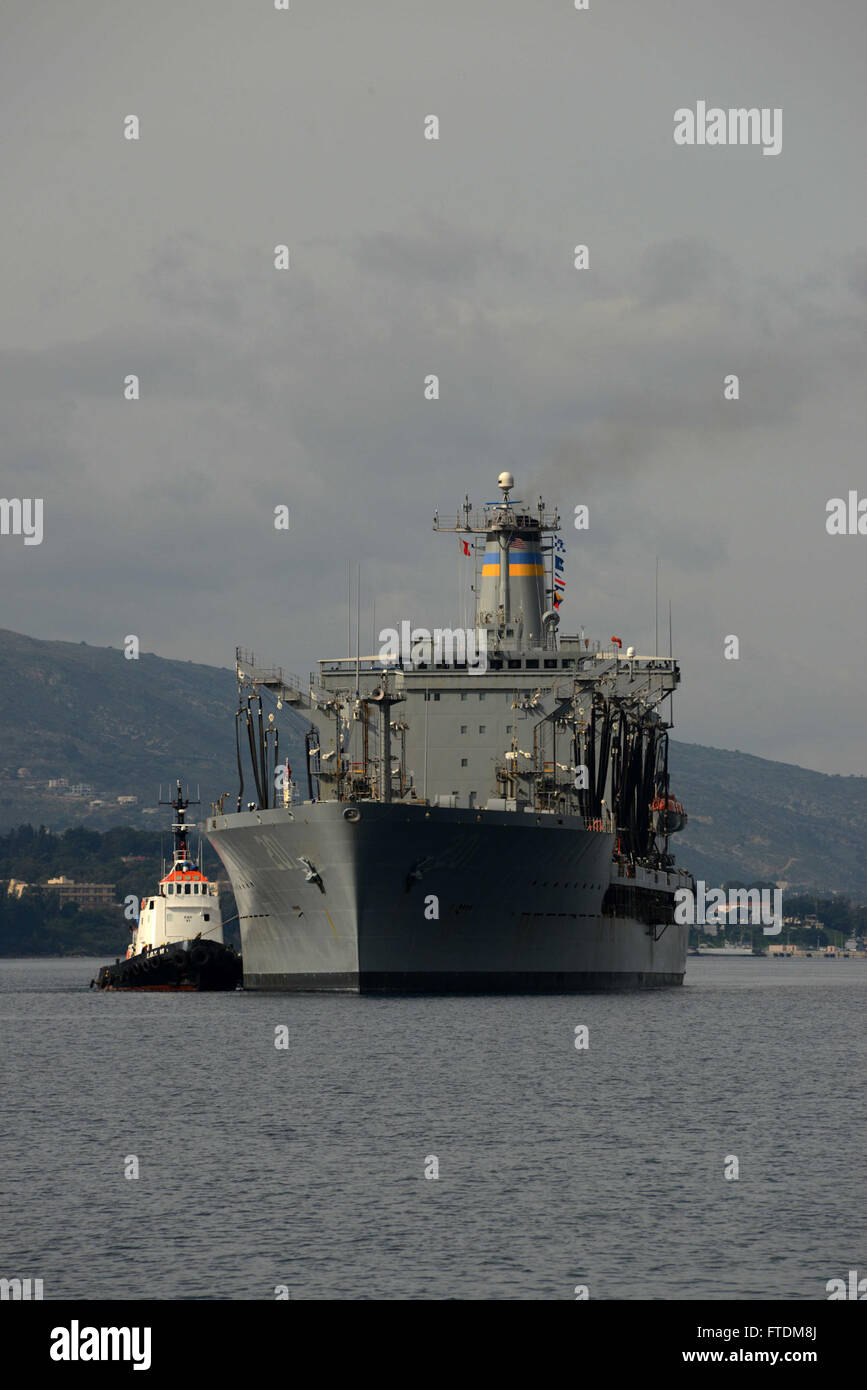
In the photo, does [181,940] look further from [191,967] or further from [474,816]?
[474,816]

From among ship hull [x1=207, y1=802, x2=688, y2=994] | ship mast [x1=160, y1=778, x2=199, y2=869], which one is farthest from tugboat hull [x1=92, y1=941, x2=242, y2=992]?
ship hull [x1=207, y1=802, x2=688, y2=994]

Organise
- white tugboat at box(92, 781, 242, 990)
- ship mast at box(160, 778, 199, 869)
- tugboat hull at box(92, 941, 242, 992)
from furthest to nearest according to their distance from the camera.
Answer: ship mast at box(160, 778, 199, 869) → white tugboat at box(92, 781, 242, 990) → tugboat hull at box(92, 941, 242, 992)

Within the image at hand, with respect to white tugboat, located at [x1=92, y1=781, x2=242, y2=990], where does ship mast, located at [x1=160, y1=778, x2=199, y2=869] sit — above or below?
above

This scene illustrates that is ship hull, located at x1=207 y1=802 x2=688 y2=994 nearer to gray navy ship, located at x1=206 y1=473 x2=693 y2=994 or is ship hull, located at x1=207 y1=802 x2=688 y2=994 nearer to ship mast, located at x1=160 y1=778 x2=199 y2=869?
gray navy ship, located at x1=206 y1=473 x2=693 y2=994

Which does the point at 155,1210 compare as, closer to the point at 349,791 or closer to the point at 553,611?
the point at 349,791

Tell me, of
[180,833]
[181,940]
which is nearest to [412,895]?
[181,940]

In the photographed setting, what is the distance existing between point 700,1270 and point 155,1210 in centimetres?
847

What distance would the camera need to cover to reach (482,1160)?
3362cm

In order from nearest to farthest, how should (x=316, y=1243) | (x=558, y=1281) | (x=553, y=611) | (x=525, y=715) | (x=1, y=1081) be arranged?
(x=558, y=1281) < (x=316, y=1243) < (x=1, y=1081) < (x=525, y=715) < (x=553, y=611)

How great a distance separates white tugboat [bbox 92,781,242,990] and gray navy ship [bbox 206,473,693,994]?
1011 cm

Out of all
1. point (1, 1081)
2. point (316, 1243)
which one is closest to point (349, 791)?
point (1, 1081)

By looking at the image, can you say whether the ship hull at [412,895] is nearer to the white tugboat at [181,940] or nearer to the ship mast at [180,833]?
the white tugboat at [181,940]

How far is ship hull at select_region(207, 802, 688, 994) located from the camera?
63.5m
